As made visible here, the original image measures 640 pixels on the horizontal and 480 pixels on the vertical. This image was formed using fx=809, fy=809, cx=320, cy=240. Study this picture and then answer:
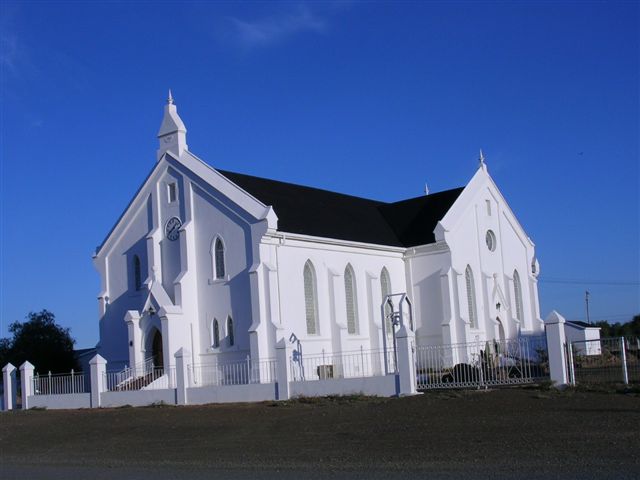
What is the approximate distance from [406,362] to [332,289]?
12.1 meters

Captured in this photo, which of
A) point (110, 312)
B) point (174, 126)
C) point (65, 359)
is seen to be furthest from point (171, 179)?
point (65, 359)

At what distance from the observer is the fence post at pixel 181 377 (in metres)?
29.3

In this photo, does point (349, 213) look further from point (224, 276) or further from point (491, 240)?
point (224, 276)

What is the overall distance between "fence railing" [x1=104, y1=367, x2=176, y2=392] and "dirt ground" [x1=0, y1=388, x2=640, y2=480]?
6.31 metres

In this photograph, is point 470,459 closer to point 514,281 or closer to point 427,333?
point 427,333

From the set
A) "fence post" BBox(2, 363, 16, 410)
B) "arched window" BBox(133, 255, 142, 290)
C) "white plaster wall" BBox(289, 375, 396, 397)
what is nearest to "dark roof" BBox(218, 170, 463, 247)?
"arched window" BBox(133, 255, 142, 290)

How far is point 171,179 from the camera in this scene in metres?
37.9

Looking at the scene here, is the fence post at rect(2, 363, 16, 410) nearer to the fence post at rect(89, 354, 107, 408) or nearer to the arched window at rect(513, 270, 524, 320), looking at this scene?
the fence post at rect(89, 354, 107, 408)

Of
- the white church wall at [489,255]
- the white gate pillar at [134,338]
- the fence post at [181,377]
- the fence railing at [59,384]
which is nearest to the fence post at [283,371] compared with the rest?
the fence post at [181,377]

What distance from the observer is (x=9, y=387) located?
3469cm

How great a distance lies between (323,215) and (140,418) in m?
16.6

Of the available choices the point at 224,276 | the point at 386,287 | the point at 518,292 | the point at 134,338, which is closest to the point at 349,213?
the point at 386,287

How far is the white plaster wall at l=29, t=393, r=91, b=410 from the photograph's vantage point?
3259 centimetres

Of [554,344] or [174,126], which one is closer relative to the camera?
[554,344]
